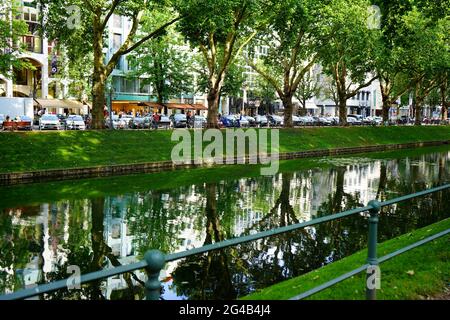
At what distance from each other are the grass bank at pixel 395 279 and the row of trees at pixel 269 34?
44.2ft

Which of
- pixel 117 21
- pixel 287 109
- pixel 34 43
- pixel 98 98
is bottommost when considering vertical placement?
pixel 287 109

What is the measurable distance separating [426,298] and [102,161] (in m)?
25.5

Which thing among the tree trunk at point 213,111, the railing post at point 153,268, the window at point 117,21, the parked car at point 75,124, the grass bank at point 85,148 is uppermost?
the window at point 117,21

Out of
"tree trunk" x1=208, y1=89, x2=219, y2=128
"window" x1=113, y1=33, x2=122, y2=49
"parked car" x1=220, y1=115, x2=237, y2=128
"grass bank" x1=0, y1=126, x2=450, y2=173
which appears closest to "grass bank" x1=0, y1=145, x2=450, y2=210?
"grass bank" x1=0, y1=126, x2=450, y2=173

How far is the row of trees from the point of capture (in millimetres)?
30359

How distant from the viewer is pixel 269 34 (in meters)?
47.2

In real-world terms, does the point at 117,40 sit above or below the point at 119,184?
above

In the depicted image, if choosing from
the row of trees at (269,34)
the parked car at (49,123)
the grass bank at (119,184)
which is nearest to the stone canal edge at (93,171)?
the grass bank at (119,184)

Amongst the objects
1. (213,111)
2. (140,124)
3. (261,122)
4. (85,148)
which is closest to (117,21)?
(261,122)

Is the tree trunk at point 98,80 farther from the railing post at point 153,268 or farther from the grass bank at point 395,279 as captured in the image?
the railing post at point 153,268

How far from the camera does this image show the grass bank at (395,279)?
806 centimetres

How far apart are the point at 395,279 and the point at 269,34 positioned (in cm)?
4075

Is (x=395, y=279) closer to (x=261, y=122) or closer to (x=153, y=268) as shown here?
(x=153, y=268)
